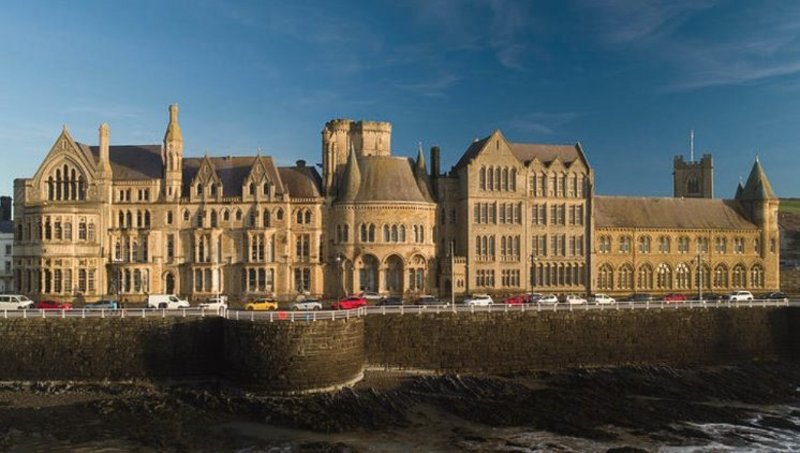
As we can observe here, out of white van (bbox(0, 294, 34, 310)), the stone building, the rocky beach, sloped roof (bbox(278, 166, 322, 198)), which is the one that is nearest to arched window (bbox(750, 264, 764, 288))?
the rocky beach

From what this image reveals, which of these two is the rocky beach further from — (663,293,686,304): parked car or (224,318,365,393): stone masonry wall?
(663,293,686,304): parked car

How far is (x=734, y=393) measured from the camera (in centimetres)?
4522

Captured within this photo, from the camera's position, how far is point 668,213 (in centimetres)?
8312

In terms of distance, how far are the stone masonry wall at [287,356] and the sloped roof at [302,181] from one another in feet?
105

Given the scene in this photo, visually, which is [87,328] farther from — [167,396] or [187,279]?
[187,279]

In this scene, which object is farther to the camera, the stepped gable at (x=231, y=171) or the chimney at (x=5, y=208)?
the chimney at (x=5, y=208)

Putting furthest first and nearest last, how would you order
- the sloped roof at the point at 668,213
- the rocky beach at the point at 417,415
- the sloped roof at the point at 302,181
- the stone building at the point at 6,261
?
1. the sloped roof at the point at 668,213
2. the stone building at the point at 6,261
3. the sloped roof at the point at 302,181
4. the rocky beach at the point at 417,415

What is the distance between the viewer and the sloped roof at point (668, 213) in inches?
3189

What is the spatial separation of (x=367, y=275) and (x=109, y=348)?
30.8 m

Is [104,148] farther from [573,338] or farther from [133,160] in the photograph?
[573,338]

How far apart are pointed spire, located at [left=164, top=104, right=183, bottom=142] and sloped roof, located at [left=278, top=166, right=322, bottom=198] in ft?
35.4

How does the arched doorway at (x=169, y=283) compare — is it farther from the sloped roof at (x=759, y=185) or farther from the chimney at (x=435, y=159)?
the sloped roof at (x=759, y=185)

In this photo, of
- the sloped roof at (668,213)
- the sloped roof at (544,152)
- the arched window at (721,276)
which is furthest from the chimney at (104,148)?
the arched window at (721,276)

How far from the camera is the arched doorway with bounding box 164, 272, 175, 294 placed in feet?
236
